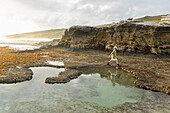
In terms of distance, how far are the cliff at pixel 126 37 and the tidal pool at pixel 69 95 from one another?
16.3 meters

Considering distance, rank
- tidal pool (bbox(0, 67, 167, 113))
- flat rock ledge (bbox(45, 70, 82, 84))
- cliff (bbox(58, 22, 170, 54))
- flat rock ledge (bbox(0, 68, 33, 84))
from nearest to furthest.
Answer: tidal pool (bbox(0, 67, 167, 113)), flat rock ledge (bbox(0, 68, 33, 84)), flat rock ledge (bbox(45, 70, 82, 84)), cliff (bbox(58, 22, 170, 54))

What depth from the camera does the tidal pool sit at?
281 inches

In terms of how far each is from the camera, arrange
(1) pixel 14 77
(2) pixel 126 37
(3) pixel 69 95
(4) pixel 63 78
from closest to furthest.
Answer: (3) pixel 69 95, (1) pixel 14 77, (4) pixel 63 78, (2) pixel 126 37

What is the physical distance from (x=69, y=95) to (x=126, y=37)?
22896 mm

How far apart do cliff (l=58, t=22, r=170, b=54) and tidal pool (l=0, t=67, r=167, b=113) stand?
16296 mm

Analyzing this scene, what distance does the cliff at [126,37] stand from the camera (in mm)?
23750

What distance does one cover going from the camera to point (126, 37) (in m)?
27.7

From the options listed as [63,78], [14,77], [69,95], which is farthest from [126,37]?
[14,77]

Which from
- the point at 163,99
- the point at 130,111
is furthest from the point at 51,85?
the point at 163,99

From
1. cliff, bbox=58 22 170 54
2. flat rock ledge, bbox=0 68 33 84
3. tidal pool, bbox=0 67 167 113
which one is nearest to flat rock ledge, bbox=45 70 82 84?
Result: tidal pool, bbox=0 67 167 113

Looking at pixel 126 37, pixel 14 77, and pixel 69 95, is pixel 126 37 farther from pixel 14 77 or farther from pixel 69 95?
pixel 14 77

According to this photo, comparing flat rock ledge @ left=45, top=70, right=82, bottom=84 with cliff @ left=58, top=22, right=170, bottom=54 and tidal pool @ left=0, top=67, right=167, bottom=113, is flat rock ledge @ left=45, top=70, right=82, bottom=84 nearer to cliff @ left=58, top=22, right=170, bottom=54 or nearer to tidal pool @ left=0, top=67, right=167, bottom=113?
tidal pool @ left=0, top=67, right=167, bottom=113

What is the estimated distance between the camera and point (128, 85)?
10656 millimetres

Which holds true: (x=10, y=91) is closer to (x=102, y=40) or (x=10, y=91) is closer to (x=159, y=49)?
(x=159, y=49)
